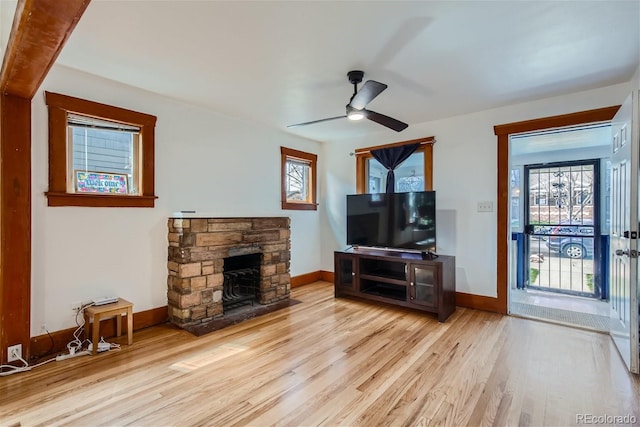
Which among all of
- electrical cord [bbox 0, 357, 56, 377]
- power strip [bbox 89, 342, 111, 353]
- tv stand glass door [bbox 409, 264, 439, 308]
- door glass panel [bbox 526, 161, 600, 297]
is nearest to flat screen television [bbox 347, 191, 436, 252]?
tv stand glass door [bbox 409, 264, 439, 308]

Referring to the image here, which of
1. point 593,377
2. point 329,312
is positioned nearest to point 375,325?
point 329,312

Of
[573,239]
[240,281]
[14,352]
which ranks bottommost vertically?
[14,352]

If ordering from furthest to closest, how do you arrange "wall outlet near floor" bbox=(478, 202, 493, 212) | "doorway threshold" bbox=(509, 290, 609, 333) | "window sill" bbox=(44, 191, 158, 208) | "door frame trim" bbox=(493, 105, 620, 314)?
"wall outlet near floor" bbox=(478, 202, 493, 212) → "door frame trim" bbox=(493, 105, 620, 314) → "doorway threshold" bbox=(509, 290, 609, 333) → "window sill" bbox=(44, 191, 158, 208)

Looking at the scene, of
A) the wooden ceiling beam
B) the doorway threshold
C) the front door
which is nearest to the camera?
the wooden ceiling beam

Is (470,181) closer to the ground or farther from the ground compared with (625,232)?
farther from the ground

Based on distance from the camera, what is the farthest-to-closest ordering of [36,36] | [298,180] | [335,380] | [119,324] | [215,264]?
[298,180] → [215,264] → [119,324] → [335,380] → [36,36]

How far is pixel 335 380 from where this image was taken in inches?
85.1

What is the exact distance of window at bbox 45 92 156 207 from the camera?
2.56m

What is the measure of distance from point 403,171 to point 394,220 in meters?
1.06

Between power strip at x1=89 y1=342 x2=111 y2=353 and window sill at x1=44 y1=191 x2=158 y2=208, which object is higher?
window sill at x1=44 y1=191 x2=158 y2=208

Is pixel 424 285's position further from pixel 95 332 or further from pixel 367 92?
pixel 95 332

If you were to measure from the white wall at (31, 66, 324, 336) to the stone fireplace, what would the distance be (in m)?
0.26

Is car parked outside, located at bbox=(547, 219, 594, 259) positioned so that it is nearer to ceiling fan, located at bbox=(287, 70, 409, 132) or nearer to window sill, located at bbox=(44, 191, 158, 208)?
ceiling fan, located at bbox=(287, 70, 409, 132)

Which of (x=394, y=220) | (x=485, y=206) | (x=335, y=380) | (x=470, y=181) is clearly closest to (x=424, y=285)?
(x=394, y=220)
